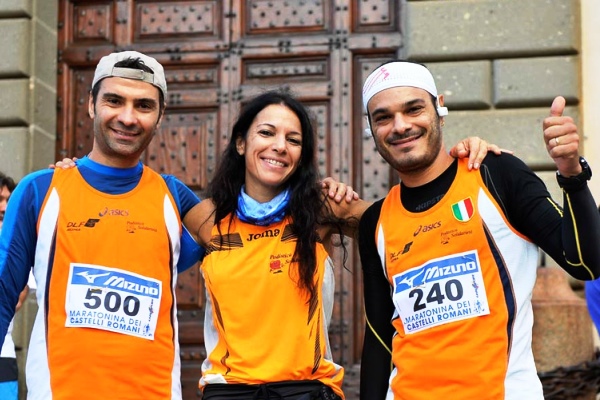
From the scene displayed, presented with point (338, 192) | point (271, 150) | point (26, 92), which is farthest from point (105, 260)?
point (26, 92)

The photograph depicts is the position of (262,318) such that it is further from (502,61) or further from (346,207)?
(502,61)

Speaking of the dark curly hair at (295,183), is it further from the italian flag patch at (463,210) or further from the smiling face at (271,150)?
the italian flag patch at (463,210)

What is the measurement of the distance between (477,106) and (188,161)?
204 cm

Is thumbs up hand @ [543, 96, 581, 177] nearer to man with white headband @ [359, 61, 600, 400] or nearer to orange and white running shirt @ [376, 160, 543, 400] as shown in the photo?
man with white headband @ [359, 61, 600, 400]

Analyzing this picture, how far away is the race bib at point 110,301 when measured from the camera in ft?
12.7

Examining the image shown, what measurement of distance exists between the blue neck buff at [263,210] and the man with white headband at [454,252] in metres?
0.41

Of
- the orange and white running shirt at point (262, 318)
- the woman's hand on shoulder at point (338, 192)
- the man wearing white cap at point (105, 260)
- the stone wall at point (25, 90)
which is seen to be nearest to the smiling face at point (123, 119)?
the man wearing white cap at point (105, 260)

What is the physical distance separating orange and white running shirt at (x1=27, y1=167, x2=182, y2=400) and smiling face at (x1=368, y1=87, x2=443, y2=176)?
102cm

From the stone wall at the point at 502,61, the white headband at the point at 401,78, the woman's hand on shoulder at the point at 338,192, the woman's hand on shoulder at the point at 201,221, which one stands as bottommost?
the woman's hand on shoulder at the point at 201,221

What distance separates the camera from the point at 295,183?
13.9ft

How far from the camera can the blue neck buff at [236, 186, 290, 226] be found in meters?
4.05

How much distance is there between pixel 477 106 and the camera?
21.6 ft

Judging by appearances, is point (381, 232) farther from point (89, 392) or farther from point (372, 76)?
point (89, 392)

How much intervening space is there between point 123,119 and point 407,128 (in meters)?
1.19
